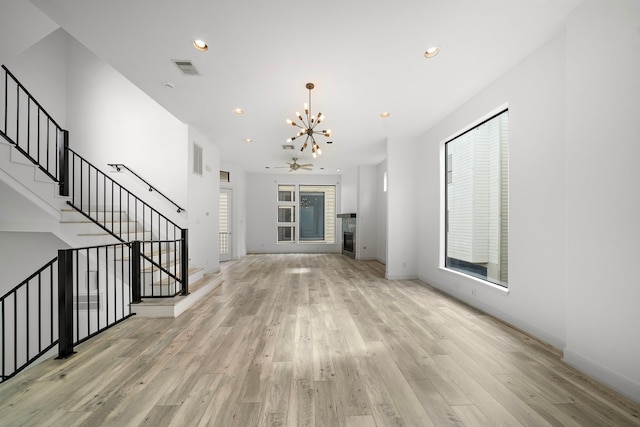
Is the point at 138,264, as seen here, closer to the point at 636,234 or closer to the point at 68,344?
the point at 68,344

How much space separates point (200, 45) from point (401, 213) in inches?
187

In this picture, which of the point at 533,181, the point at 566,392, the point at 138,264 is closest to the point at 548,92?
the point at 533,181

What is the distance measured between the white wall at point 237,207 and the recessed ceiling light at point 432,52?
7.26 metres

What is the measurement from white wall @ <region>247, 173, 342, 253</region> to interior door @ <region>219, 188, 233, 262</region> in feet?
5.19

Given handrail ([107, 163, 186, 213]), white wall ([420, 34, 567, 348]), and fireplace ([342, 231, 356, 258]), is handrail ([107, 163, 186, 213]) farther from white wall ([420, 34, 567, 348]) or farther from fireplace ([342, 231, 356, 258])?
fireplace ([342, 231, 356, 258])

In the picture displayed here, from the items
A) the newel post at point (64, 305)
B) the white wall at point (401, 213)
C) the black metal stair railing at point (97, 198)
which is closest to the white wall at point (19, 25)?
the black metal stair railing at point (97, 198)

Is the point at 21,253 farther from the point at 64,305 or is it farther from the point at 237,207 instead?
the point at 237,207

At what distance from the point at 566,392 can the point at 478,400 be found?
70cm

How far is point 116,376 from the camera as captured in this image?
214 cm

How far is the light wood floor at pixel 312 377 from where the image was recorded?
171 centimetres

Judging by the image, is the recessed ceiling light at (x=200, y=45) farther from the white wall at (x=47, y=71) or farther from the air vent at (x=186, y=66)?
the white wall at (x=47, y=71)

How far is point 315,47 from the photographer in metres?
2.89

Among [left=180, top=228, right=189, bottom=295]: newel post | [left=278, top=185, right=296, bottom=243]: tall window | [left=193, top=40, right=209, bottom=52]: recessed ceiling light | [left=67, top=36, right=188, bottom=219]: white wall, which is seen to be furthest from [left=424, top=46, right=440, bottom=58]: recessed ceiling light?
[left=278, top=185, right=296, bottom=243]: tall window

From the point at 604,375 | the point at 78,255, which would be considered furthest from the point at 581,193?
the point at 78,255
